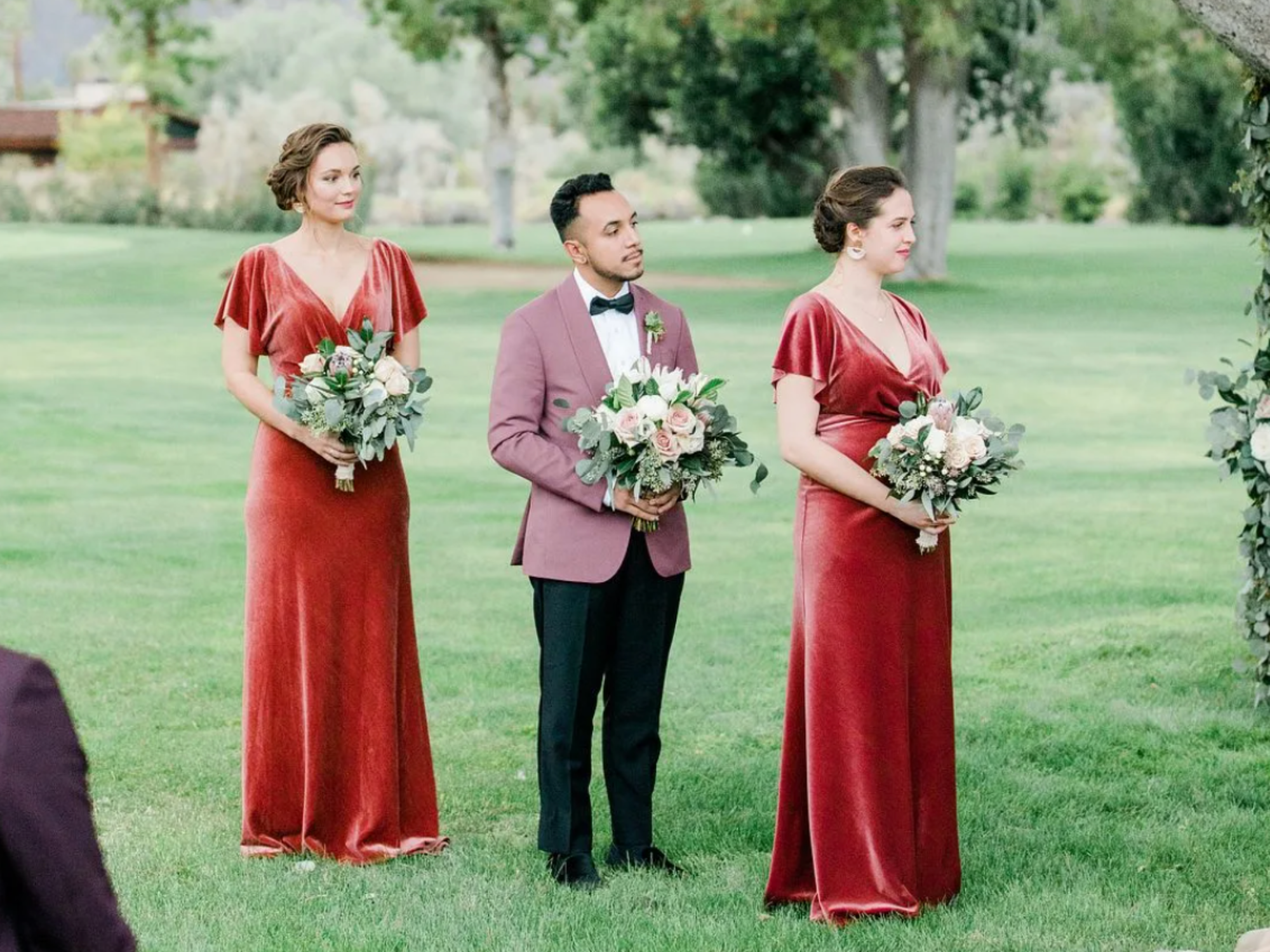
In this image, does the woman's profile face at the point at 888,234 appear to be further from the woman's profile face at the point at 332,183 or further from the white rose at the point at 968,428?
the woman's profile face at the point at 332,183

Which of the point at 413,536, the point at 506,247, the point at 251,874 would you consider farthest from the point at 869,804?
the point at 506,247

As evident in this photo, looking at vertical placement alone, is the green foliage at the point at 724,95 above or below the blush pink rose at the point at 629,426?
above

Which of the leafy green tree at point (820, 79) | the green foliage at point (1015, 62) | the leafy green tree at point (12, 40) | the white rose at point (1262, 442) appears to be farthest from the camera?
the leafy green tree at point (12, 40)

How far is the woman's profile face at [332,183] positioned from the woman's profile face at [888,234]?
1826mm

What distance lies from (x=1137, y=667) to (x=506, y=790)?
12.8 ft

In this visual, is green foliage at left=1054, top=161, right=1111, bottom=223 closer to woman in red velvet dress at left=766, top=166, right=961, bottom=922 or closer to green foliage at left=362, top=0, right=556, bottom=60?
green foliage at left=362, top=0, right=556, bottom=60

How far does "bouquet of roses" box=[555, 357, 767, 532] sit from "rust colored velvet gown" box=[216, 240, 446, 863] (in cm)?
104

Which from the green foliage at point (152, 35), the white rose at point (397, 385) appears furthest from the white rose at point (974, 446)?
the green foliage at point (152, 35)

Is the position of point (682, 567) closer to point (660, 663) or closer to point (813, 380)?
point (660, 663)

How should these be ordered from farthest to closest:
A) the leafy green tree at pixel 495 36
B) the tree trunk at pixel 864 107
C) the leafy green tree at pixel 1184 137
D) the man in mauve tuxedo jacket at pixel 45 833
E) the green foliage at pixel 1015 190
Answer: the green foliage at pixel 1015 190 → the leafy green tree at pixel 1184 137 → the leafy green tree at pixel 495 36 → the tree trunk at pixel 864 107 → the man in mauve tuxedo jacket at pixel 45 833

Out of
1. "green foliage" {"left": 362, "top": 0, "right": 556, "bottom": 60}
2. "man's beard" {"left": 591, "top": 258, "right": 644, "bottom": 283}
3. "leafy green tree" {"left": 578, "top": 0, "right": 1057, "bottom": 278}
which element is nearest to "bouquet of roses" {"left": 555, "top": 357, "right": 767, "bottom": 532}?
"man's beard" {"left": 591, "top": 258, "right": 644, "bottom": 283}

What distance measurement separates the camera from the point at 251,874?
6.63 meters

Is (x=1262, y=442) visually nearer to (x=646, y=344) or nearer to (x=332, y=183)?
(x=646, y=344)

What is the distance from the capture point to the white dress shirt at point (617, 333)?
21.1 ft
